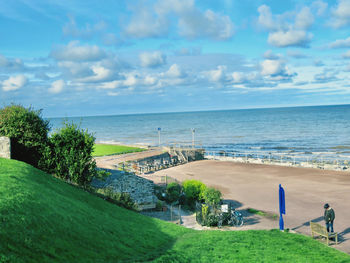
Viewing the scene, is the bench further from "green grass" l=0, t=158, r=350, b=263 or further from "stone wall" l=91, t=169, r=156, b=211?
"stone wall" l=91, t=169, r=156, b=211

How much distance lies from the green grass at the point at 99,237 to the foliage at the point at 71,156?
2.86m

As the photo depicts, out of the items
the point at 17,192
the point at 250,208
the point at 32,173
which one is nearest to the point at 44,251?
the point at 17,192

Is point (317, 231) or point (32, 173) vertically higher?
point (32, 173)

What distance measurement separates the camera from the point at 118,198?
15336mm

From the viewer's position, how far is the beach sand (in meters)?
16.2

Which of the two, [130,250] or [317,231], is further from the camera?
[317,231]

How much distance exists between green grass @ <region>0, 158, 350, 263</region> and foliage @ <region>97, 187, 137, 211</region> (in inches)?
65.3

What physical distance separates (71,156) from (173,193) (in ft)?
26.1

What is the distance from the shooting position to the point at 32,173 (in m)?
11.8

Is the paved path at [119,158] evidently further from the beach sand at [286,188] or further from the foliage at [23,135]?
the foliage at [23,135]

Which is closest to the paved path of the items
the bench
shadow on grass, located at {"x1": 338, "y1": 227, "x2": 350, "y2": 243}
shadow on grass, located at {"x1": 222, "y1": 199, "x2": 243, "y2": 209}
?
shadow on grass, located at {"x1": 222, "y1": 199, "x2": 243, "y2": 209}

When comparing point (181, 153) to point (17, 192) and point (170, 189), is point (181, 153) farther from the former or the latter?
point (17, 192)

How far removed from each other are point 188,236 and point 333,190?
619 inches

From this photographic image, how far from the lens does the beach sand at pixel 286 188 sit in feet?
53.0
